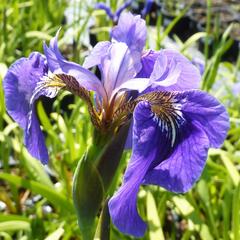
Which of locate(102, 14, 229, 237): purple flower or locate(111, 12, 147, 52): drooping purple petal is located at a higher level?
locate(111, 12, 147, 52): drooping purple petal

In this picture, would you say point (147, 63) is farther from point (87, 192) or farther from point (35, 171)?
point (35, 171)

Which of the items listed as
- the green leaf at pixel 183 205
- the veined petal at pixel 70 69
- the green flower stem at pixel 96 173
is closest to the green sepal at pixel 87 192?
the green flower stem at pixel 96 173

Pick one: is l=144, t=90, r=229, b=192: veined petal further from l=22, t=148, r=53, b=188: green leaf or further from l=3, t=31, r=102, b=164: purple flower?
l=22, t=148, r=53, b=188: green leaf

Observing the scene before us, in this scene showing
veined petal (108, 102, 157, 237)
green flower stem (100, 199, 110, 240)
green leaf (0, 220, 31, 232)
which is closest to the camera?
veined petal (108, 102, 157, 237)

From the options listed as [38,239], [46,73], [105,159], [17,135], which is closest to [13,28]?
[17,135]

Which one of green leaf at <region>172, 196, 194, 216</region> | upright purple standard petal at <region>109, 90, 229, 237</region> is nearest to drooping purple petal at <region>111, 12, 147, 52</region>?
upright purple standard petal at <region>109, 90, 229, 237</region>

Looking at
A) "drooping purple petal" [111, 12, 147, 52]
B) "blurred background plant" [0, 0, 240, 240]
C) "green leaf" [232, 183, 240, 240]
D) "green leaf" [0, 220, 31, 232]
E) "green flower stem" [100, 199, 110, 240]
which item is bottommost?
"blurred background plant" [0, 0, 240, 240]

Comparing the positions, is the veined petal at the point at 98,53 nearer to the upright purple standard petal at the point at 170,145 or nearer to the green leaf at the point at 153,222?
the upright purple standard petal at the point at 170,145

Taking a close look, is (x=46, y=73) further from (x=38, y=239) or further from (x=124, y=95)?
(x=38, y=239)
